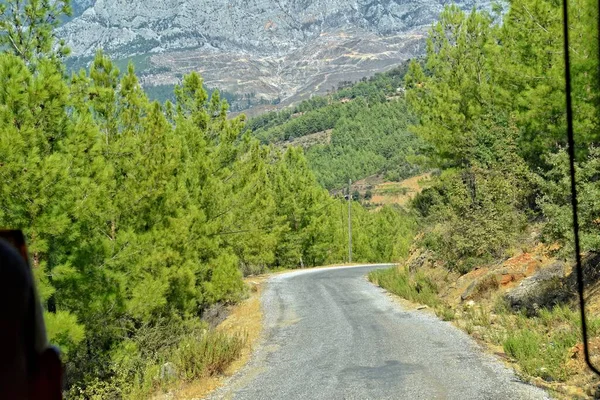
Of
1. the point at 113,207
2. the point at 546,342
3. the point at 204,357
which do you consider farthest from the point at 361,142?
the point at 546,342

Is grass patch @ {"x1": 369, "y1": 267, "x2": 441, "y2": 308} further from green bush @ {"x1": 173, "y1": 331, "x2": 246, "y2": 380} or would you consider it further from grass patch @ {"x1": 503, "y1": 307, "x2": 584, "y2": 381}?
green bush @ {"x1": 173, "y1": 331, "x2": 246, "y2": 380}

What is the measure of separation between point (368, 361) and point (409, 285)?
9551 millimetres

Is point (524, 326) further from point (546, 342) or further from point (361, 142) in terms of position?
point (361, 142)

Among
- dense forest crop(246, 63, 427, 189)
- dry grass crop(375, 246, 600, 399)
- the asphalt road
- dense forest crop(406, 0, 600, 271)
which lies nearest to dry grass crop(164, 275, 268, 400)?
the asphalt road

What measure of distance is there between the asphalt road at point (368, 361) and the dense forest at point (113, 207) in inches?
54.5

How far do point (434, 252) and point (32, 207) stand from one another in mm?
14580

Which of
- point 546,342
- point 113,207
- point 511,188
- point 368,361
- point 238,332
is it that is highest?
point 113,207

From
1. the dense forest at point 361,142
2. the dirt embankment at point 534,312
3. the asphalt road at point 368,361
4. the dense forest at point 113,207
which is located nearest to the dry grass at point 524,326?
the dirt embankment at point 534,312

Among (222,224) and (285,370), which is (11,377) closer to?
(285,370)

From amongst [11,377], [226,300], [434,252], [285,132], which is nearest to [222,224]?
[226,300]

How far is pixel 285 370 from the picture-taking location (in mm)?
9820

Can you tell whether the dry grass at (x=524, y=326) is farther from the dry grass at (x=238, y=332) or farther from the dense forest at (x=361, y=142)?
the dense forest at (x=361, y=142)

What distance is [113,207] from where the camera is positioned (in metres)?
11.0

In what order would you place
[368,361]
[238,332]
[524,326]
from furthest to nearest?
[238,332] < [524,326] < [368,361]
